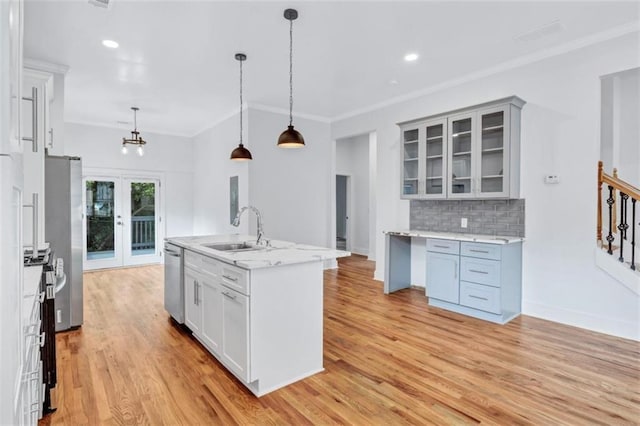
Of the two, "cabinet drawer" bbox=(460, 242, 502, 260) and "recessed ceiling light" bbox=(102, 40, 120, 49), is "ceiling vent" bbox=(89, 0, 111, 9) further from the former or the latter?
"cabinet drawer" bbox=(460, 242, 502, 260)

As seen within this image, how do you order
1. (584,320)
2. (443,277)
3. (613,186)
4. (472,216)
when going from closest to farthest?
(613,186) < (584,320) < (443,277) < (472,216)

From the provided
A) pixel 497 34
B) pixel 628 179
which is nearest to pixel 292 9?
pixel 497 34

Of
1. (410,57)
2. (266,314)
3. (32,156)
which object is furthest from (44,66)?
(410,57)

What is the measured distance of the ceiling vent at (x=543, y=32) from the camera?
3211 millimetres

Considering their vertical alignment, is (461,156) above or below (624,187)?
→ above

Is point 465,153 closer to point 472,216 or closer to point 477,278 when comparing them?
point 472,216

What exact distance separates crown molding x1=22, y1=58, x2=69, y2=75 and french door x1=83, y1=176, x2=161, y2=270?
10.0 ft

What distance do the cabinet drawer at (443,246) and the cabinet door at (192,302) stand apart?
2758 mm

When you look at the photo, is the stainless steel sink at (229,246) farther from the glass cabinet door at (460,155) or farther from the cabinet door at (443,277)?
the glass cabinet door at (460,155)

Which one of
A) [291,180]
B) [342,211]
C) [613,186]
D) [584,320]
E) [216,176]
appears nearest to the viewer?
[613,186]

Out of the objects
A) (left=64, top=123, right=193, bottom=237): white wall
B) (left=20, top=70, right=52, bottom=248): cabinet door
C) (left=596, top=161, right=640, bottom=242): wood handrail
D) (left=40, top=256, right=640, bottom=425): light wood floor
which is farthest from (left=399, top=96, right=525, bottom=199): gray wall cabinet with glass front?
(left=64, top=123, right=193, bottom=237): white wall

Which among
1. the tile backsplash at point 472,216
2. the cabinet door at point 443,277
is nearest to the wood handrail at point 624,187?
the tile backsplash at point 472,216

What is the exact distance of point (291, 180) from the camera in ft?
20.0

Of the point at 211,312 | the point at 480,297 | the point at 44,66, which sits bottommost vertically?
the point at 480,297
